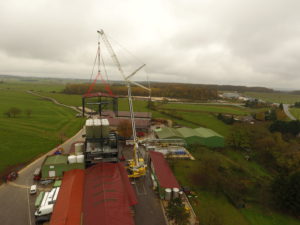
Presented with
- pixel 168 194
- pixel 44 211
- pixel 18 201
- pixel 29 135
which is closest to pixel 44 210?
pixel 44 211

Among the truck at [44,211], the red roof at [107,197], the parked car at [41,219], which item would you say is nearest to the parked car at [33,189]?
the truck at [44,211]

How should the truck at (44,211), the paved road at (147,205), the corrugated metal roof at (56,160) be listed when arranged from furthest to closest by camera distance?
the corrugated metal roof at (56,160) → the paved road at (147,205) → the truck at (44,211)

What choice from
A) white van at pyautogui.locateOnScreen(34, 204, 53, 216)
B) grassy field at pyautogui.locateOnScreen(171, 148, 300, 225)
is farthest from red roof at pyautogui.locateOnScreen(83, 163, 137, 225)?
grassy field at pyautogui.locateOnScreen(171, 148, 300, 225)

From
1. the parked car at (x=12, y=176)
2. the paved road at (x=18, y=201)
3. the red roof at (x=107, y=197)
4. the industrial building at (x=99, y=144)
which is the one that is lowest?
the paved road at (x=18, y=201)

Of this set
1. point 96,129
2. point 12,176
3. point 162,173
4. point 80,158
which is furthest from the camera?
point 96,129

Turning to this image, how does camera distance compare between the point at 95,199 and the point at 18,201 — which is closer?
the point at 95,199

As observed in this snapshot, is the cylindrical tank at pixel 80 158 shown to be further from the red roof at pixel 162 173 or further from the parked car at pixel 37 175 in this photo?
the red roof at pixel 162 173

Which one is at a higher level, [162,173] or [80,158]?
[80,158]

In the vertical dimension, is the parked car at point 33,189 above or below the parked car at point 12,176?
below

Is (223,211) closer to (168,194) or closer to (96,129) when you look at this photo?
(168,194)
